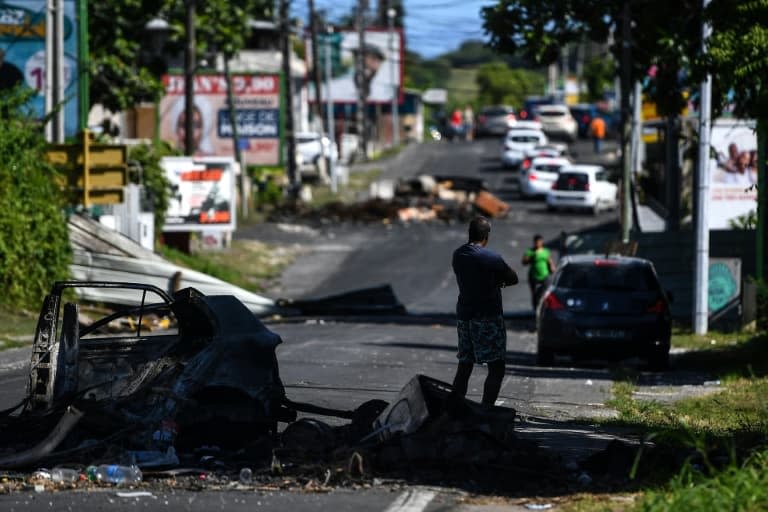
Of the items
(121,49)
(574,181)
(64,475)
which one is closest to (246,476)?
(64,475)

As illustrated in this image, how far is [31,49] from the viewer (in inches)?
1353

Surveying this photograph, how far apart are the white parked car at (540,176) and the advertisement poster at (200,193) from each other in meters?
24.3

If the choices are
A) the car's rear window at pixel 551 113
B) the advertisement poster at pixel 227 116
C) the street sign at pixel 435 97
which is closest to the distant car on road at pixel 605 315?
the advertisement poster at pixel 227 116

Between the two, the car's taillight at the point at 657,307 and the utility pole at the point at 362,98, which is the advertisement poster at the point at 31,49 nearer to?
the car's taillight at the point at 657,307

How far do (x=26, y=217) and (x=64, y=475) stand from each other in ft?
57.3

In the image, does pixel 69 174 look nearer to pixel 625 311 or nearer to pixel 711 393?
pixel 625 311

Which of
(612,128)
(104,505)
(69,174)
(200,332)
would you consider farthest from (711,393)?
(612,128)

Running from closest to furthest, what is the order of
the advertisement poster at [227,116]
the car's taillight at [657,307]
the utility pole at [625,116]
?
the car's taillight at [657,307], the utility pole at [625,116], the advertisement poster at [227,116]

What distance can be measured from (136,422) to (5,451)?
0.97m

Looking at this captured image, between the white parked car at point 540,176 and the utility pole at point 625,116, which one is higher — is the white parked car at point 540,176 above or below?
below

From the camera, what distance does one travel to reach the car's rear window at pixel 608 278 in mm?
20828

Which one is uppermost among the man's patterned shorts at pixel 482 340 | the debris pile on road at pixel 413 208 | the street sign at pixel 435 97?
the street sign at pixel 435 97

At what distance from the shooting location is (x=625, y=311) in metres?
20.6

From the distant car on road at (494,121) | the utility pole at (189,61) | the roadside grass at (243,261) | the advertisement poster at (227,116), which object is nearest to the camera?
the roadside grass at (243,261)
